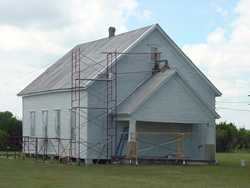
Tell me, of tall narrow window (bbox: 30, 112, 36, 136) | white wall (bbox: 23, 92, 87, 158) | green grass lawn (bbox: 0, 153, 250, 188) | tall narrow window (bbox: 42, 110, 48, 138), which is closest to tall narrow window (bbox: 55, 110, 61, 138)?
white wall (bbox: 23, 92, 87, 158)

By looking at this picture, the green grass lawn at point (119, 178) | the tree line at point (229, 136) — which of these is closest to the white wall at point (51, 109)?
the green grass lawn at point (119, 178)

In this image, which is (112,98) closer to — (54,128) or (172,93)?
(172,93)

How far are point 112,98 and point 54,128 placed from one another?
245 inches

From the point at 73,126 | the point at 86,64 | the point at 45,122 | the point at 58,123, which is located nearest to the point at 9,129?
the point at 45,122

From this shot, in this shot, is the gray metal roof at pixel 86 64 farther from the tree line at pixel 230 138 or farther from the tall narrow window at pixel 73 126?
the tree line at pixel 230 138

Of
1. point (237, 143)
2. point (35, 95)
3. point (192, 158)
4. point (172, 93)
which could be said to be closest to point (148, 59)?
point (172, 93)

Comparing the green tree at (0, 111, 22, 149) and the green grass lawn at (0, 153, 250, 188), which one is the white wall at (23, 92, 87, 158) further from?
the green grass lawn at (0, 153, 250, 188)

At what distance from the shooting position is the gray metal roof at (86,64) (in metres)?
41.3

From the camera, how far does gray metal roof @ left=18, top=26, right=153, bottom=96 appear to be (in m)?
41.3

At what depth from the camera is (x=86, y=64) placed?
4297 cm

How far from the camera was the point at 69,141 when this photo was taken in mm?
41469

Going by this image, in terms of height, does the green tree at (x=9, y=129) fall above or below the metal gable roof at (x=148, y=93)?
below

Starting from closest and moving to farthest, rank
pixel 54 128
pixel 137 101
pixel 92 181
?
pixel 92 181, pixel 137 101, pixel 54 128

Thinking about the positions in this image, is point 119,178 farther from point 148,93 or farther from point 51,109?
point 51,109
